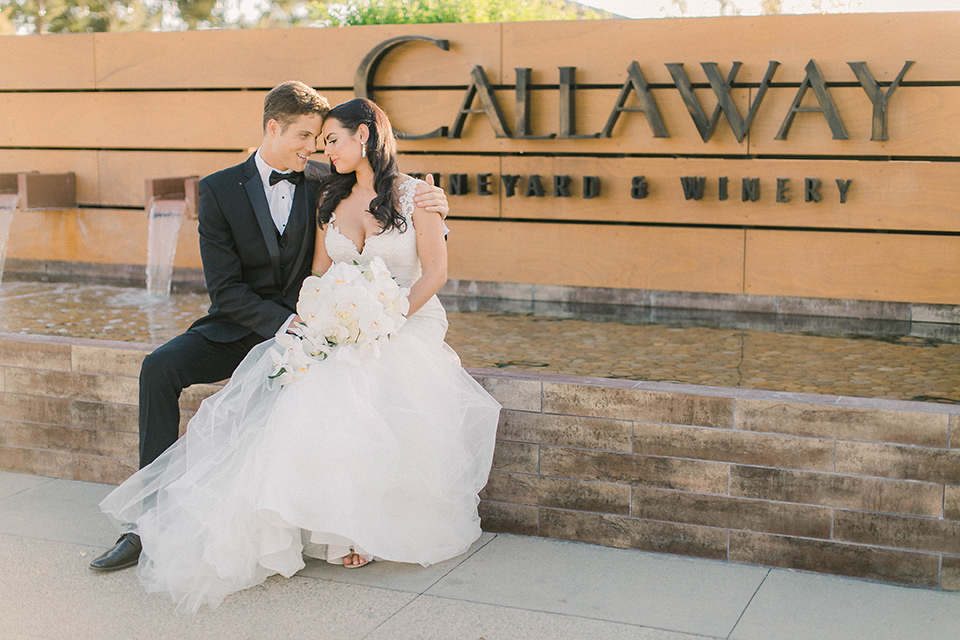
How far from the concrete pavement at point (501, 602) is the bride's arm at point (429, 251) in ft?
3.59

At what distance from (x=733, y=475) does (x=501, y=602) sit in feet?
3.41

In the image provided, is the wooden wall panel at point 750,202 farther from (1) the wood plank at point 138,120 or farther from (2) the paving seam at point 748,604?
(2) the paving seam at point 748,604

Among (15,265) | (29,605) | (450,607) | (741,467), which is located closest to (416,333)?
(450,607)

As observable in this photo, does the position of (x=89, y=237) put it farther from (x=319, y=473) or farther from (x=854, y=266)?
(x=854, y=266)

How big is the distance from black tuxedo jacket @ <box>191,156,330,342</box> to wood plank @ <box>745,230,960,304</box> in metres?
3.74

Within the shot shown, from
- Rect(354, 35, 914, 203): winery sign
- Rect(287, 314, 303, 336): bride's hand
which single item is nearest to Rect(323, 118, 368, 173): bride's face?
Rect(287, 314, 303, 336): bride's hand

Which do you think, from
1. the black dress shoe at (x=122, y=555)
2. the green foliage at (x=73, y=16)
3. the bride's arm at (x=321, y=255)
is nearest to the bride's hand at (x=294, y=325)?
the bride's arm at (x=321, y=255)

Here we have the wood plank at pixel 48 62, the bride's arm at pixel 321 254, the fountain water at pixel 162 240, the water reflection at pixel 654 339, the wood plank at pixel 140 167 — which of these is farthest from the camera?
the wood plank at pixel 48 62

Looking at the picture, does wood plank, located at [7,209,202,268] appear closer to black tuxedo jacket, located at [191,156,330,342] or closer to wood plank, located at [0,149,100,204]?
wood plank, located at [0,149,100,204]

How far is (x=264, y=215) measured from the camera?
426 cm

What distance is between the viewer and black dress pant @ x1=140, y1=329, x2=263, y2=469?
3994 mm

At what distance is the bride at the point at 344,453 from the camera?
3541mm

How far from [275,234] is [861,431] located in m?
2.49

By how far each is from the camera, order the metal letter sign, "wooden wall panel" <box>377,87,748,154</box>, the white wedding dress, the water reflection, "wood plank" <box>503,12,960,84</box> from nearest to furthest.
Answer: the white wedding dress < the water reflection < "wood plank" <box>503,12,960,84</box> < "wooden wall panel" <box>377,87,748,154</box> < the metal letter sign
